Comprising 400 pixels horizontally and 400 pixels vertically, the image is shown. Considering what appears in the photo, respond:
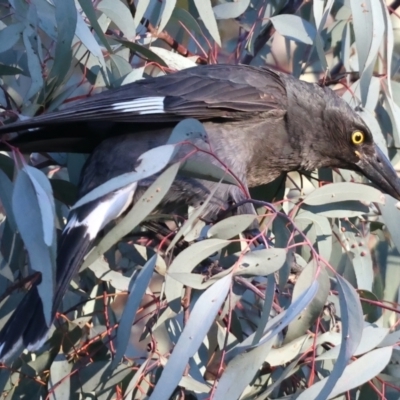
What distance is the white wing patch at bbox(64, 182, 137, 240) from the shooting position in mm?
1887

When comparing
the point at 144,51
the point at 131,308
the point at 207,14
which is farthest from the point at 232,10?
the point at 131,308

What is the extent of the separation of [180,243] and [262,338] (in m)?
0.55

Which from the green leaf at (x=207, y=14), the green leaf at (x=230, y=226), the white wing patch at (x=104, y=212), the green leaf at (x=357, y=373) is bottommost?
the green leaf at (x=357, y=373)

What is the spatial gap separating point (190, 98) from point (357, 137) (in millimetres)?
532

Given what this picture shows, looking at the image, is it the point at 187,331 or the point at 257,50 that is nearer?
the point at 187,331

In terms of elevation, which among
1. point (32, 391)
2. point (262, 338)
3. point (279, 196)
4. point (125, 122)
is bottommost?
point (32, 391)

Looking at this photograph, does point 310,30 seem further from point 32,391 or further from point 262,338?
point 32,391

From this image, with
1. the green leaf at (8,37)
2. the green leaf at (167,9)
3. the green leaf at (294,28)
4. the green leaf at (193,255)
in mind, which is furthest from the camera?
the green leaf at (294,28)

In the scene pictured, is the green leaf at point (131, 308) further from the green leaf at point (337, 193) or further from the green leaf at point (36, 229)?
the green leaf at point (337, 193)

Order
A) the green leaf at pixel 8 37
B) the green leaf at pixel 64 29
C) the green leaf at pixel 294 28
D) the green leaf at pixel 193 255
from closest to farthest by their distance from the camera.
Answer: the green leaf at pixel 193 255 → the green leaf at pixel 64 29 → the green leaf at pixel 8 37 → the green leaf at pixel 294 28

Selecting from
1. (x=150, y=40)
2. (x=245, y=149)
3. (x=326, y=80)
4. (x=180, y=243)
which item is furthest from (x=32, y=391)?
(x=326, y=80)

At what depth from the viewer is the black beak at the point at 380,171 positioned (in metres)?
2.25

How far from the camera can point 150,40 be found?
2273mm

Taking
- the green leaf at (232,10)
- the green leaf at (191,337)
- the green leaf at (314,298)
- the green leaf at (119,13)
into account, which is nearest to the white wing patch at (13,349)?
the green leaf at (191,337)
